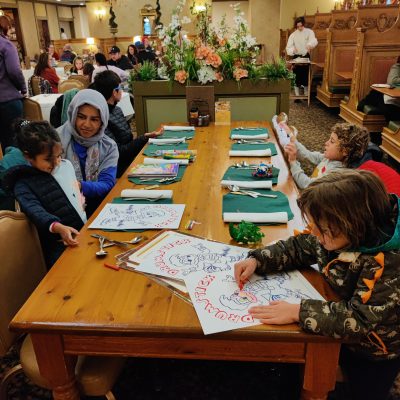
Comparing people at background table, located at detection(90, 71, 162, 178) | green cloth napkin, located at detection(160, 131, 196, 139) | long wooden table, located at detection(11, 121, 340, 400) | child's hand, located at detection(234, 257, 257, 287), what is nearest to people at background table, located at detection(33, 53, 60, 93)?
people at background table, located at detection(90, 71, 162, 178)

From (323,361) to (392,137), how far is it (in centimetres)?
392

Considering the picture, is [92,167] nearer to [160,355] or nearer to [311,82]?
[160,355]

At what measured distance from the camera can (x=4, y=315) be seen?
4.17 feet

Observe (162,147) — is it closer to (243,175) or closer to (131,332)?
(243,175)

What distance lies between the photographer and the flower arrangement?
11.2 feet

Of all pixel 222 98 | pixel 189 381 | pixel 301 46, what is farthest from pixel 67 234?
pixel 301 46

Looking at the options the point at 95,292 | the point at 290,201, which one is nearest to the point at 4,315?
the point at 95,292

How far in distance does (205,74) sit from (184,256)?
8.28 feet

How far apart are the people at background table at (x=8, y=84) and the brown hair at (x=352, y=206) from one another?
354 centimetres

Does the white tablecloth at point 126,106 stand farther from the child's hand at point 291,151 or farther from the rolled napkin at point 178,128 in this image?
the child's hand at point 291,151

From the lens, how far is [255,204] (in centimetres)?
169

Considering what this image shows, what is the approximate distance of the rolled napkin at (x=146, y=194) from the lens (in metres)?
1.76

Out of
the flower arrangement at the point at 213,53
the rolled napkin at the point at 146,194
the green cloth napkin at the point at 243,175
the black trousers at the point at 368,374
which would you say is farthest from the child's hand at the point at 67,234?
the flower arrangement at the point at 213,53

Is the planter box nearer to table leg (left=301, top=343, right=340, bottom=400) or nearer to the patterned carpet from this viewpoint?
the patterned carpet
